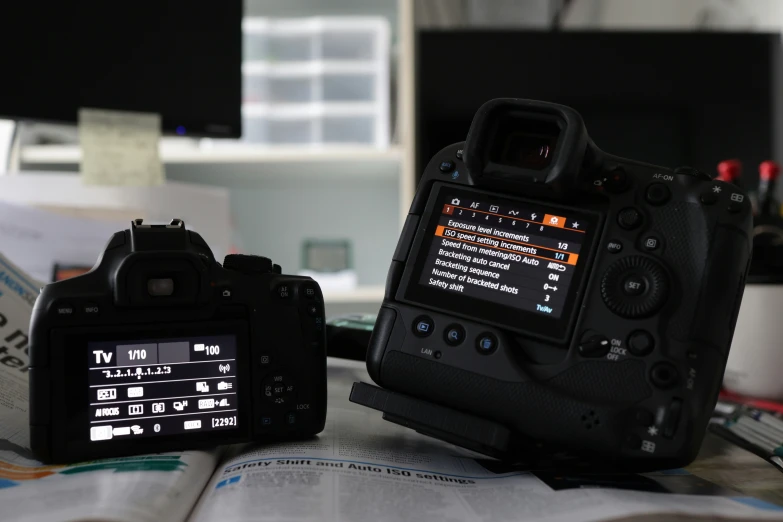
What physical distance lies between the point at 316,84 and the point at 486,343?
1174mm

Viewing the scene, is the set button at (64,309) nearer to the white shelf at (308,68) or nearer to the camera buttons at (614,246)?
the camera buttons at (614,246)

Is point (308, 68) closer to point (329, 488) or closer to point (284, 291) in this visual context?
point (284, 291)

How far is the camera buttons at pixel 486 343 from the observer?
45cm

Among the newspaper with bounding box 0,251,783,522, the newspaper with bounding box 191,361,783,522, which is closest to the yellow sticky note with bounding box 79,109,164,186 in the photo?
the newspaper with bounding box 0,251,783,522

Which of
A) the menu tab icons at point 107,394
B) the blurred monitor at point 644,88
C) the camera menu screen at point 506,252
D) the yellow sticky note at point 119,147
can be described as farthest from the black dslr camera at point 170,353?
the blurred monitor at point 644,88

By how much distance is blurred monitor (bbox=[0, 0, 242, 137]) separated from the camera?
74cm

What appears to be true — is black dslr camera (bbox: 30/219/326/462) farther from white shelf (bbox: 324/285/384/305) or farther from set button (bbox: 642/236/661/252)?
white shelf (bbox: 324/285/384/305)

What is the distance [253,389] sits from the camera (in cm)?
47

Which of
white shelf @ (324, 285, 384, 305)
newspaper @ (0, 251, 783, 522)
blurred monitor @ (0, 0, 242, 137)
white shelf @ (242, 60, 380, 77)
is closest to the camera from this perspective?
newspaper @ (0, 251, 783, 522)

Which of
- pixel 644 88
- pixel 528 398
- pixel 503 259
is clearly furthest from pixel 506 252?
pixel 644 88

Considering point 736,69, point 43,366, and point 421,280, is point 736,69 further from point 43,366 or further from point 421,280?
point 43,366

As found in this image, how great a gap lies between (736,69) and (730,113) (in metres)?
0.10

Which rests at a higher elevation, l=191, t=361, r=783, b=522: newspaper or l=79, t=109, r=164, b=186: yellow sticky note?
l=79, t=109, r=164, b=186: yellow sticky note

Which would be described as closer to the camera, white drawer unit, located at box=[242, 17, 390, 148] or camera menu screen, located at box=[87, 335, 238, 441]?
camera menu screen, located at box=[87, 335, 238, 441]
